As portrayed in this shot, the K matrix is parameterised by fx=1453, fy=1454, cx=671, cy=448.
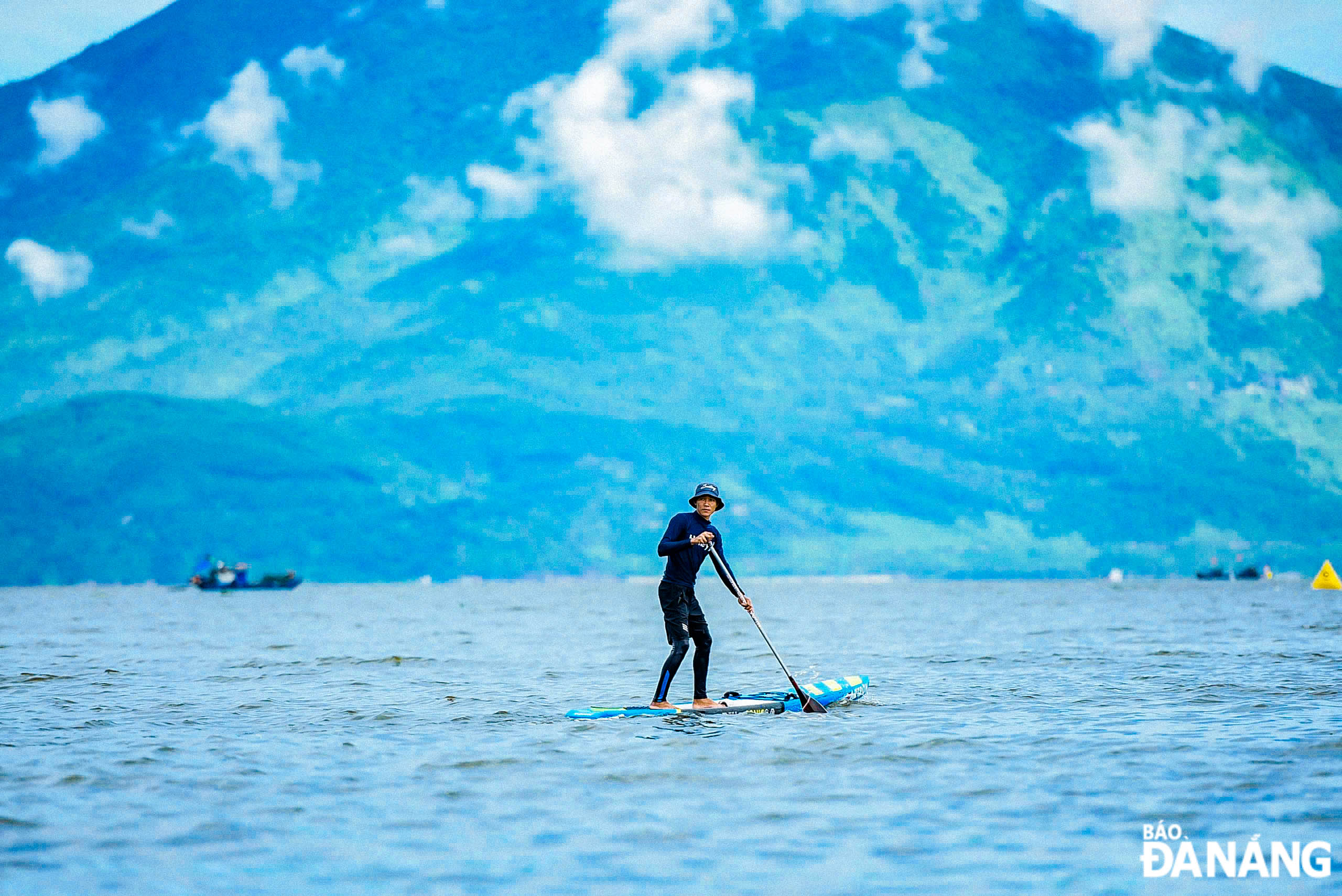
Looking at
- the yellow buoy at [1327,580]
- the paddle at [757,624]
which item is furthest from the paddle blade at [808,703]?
the yellow buoy at [1327,580]

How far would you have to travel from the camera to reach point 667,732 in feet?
65.0

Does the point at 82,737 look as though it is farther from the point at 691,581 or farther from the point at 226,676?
the point at 226,676

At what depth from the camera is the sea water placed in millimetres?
11578

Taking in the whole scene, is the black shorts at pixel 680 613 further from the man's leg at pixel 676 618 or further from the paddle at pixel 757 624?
the paddle at pixel 757 624

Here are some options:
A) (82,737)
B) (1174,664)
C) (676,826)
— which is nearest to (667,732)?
(676,826)

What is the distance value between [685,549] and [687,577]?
0.43 m

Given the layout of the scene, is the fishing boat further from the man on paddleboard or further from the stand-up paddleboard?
the man on paddleboard

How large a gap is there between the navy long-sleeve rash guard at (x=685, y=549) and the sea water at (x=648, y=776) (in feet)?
7.07

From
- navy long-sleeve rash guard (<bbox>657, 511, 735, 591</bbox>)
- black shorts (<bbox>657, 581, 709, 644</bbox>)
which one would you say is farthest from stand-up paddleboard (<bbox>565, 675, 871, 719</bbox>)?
navy long-sleeve rash guard (<bbox>657, 511, 735, 591</bbox>)

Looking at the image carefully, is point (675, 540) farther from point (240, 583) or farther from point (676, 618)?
point (240, 583)

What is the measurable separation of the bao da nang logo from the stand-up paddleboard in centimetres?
970

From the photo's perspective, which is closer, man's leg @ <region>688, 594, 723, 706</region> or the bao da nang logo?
the bao da nang logo

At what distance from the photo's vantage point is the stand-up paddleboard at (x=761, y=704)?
21.3 meters

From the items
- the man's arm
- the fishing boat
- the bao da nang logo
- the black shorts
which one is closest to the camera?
the bao da nang logo
